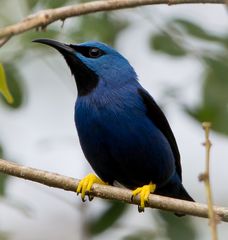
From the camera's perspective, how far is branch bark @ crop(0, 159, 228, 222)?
435cm

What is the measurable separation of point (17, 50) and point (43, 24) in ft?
5.32

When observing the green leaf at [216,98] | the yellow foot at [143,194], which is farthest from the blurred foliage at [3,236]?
the green leaf at [216,98]

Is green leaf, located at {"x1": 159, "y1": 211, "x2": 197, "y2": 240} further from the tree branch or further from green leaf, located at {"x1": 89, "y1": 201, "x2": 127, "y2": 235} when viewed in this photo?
the tree branch

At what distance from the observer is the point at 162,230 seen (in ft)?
18.5

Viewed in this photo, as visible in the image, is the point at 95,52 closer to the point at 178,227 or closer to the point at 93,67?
the point at 93,67

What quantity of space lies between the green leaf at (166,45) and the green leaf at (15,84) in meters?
1.03

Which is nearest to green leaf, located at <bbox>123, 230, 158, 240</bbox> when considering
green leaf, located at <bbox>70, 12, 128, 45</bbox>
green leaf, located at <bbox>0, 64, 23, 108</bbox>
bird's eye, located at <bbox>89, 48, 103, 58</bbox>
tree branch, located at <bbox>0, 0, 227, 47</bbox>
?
green leaf, located at <bbox>0, 64, 23, 108</bbox>

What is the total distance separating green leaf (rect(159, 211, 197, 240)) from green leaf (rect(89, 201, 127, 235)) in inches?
12.2

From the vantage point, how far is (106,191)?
15.6 feet

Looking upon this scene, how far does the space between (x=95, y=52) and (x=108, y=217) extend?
1.25m

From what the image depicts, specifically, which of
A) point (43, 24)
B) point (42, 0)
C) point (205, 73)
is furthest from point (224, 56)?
point (43, 24)

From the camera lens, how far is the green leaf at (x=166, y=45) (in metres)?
5.67

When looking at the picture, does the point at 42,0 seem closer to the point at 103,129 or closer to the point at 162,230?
the point at 103,129

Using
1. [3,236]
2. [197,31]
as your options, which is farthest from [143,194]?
[3,236]
